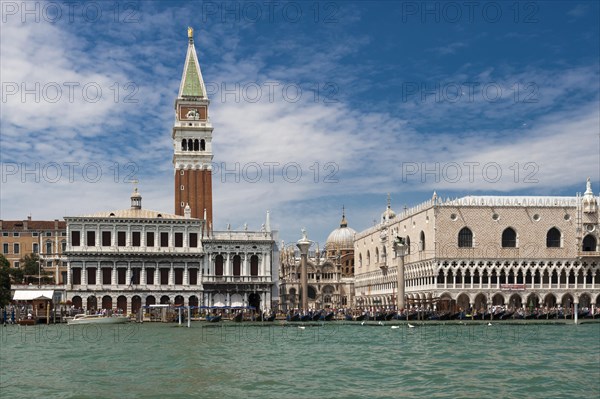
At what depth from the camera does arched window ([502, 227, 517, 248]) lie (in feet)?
225

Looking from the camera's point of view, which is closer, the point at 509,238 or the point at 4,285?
the point at 4,285

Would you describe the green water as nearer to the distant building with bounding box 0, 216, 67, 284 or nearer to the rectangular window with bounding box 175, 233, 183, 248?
the rectangular window with bounding box 175, 233, 183, 248

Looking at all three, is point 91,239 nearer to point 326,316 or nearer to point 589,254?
point 326,316

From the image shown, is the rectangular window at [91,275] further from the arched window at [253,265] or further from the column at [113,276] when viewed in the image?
the arched window at [253,265]

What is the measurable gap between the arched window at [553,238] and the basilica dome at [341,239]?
43.8m

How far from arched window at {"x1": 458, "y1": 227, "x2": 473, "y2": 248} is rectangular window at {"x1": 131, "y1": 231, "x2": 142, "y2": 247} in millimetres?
25432

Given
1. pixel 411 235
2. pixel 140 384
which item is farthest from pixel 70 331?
pixel 411 235

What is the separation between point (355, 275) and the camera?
3898 inches

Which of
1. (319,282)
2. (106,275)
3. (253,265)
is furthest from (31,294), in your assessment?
(319,282)

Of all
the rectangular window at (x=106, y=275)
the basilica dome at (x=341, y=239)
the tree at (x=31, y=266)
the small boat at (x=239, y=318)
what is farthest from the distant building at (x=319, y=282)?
the small boat at (x=239, y=318)

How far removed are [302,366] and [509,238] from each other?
154ft

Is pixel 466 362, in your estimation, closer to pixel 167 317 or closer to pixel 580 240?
pixel 167 317

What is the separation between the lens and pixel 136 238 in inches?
2382

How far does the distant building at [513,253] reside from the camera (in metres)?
67.9
